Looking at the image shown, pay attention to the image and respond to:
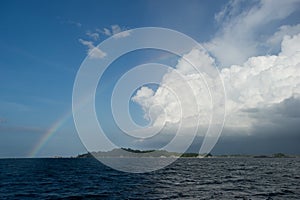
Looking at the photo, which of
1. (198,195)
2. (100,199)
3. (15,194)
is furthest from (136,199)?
(15,194)

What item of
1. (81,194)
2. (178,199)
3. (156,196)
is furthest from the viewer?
(81,194)

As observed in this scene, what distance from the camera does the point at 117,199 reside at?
116 feet

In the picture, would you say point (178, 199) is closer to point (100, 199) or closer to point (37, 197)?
point (100, 199)

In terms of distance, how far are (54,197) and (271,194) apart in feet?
98.7

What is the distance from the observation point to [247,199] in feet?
113

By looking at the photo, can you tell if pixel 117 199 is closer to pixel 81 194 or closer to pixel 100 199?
pixel 100 199

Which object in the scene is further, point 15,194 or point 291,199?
point 15,194

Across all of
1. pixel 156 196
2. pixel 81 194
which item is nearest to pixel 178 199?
pixel 156 196

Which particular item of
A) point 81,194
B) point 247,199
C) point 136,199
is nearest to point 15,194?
point 81,194

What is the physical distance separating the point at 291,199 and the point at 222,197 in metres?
8.90

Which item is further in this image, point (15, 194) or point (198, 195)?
point (15, 194)

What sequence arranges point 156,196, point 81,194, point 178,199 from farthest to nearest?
point 81,194
point 156,196
point 178,199

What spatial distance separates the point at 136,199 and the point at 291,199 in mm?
19982

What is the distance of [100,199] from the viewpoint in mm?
35688
